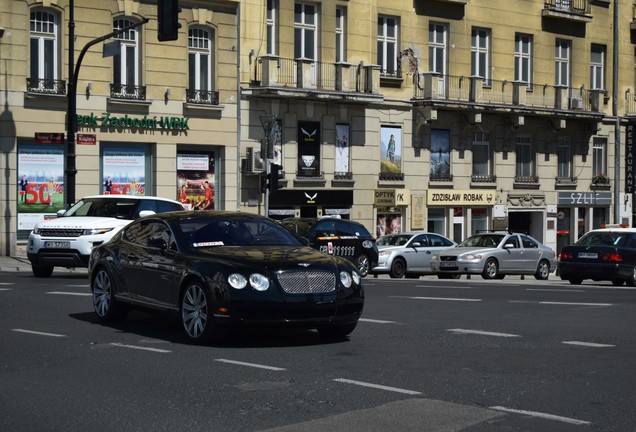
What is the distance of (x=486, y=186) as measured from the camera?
46562 mm

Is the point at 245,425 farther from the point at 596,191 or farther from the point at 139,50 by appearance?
the point at 596,191

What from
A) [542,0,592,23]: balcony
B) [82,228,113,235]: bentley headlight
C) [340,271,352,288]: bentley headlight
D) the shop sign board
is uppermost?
[542,0,592,23]: balcony

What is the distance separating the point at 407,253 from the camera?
3456 cm

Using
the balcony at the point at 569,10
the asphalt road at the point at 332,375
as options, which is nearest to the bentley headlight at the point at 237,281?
the asphalt road at the point at 332,375

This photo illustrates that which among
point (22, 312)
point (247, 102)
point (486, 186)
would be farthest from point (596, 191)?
point (22, 312)

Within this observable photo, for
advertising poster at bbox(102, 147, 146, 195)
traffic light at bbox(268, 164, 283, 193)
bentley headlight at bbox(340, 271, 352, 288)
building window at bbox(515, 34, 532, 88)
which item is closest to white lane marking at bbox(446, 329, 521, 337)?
bentley headlight at bbox(340, 271, 352, 288)

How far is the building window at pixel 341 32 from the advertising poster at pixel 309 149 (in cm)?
267

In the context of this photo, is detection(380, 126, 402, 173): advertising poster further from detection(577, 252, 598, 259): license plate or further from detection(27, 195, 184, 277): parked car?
detection(27, 195, 184, 277): parked car

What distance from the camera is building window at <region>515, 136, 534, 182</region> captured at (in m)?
48.1

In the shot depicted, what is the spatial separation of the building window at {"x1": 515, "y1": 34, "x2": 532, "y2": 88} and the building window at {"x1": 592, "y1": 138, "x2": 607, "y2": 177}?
539 centimetres

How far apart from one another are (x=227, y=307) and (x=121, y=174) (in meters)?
25.0

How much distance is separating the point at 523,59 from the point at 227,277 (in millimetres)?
37935

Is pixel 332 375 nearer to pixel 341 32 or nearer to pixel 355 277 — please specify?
pixel 355 277

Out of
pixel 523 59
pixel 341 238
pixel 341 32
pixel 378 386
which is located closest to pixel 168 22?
pixel 341 238
